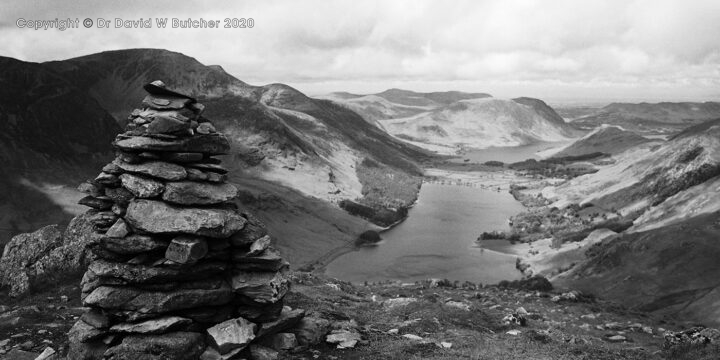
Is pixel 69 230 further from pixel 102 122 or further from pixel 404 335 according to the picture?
pixel 102 122

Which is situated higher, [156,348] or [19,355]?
[156,348]

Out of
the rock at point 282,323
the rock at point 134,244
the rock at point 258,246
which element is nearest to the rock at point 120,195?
the rock at point 134,244

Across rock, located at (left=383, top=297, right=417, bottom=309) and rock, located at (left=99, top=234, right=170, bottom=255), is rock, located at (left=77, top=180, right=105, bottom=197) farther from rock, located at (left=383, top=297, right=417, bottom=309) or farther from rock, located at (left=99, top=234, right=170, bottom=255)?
rock, located at (left=383, top=297, right=417, bottom=309)

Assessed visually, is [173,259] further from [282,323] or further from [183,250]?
[282,323]

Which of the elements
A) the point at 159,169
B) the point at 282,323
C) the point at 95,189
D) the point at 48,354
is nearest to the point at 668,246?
the point at 282,323

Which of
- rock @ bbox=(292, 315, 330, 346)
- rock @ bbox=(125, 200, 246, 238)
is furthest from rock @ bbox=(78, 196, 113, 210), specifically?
rock @ bbox=(292, 315, 330, 346)

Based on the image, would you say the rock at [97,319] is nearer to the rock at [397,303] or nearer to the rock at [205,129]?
the rock at [205,129]
